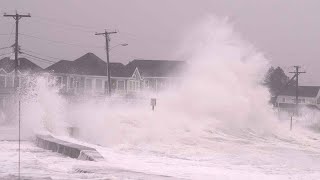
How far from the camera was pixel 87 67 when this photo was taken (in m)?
69.8

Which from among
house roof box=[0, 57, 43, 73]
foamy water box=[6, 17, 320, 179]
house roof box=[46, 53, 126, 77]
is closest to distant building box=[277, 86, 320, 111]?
house roof box=[46, 53, 126, 77]

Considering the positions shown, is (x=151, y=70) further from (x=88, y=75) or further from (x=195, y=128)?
(x=195, y=128)

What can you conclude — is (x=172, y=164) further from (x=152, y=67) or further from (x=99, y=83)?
(x=152, y=67)

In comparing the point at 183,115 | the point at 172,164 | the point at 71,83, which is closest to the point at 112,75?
the point at 71,83

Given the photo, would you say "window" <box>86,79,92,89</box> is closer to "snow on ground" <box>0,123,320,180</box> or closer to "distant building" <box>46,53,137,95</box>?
"distant building" <box>46,53,137,95</box>

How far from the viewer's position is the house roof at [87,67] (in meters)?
66.8

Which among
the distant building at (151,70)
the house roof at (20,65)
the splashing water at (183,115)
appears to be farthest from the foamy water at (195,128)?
the distant building at (151,70)

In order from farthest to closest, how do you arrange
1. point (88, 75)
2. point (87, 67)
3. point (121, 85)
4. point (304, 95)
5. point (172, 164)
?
point (304, 95) < point (121, 85) < point (87, 67) < point (88, 75) < point (172, 164)

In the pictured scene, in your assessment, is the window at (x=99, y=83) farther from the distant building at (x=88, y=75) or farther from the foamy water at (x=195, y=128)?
the foamy water at (x=195, y=128)

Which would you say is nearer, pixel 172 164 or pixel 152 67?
pixel 172 164

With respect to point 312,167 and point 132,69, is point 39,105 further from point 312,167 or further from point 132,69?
point 132,69

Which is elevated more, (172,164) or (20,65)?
(20,65)

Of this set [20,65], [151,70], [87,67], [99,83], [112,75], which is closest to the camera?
[20,65]

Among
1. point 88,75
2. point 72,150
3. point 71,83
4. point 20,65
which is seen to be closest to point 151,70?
point 88,75
